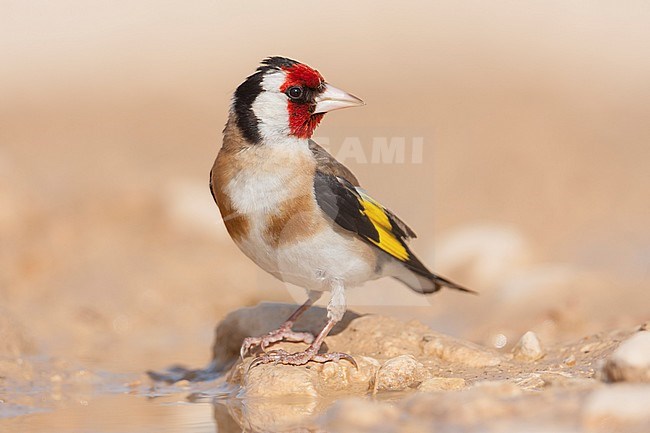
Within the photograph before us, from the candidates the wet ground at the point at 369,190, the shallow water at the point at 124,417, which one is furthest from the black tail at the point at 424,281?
the shallow water at the point at 124,417

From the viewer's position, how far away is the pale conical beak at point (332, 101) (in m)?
5.43

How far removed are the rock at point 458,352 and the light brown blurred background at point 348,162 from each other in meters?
1.55

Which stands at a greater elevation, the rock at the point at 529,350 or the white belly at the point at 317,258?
the white belly at the point at 317,258

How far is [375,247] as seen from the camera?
18.3ft

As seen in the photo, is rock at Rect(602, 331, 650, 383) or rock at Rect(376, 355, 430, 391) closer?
rock at Rect(602, 331, 650, 383)

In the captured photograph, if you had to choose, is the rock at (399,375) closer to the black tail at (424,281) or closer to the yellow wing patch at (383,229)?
the yellow wing patch at (383,229)

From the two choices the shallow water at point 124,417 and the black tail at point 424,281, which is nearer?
the shallow water at point 124,417

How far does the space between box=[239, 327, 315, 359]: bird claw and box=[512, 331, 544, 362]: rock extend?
1.05 m

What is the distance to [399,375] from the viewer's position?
4.96 meters

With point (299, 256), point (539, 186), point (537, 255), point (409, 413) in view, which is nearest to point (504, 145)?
point (539, 186)

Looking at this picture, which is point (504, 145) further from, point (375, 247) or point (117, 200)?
point (375, 247)

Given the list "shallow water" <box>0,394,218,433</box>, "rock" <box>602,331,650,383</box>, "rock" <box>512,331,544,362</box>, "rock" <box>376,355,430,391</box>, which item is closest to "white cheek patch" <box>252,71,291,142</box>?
"rock" <box>376,355,430,391</box>

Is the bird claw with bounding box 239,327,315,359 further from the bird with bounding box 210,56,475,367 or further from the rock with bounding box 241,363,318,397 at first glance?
the rock with bounding box 241,363,318,397

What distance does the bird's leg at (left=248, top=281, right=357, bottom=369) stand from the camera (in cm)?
518
